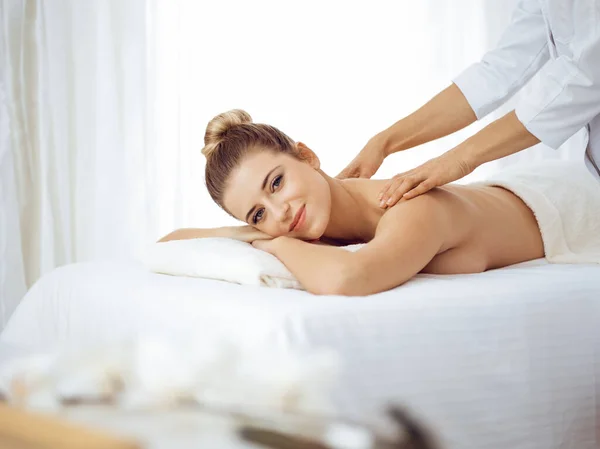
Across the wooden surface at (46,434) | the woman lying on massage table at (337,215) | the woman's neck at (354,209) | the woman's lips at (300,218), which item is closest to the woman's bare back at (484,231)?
the woman lying on massage table at (337,215)

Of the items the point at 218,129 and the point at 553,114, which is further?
the point at 218,129

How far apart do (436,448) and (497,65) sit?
1974mm

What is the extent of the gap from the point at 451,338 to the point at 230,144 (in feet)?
2.64

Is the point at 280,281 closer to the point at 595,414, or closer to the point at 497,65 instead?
the point at 595,414

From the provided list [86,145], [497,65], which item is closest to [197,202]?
[86,145]

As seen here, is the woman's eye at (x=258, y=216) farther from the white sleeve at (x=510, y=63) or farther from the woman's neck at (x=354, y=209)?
the white sleeve at (x=510, y=63)

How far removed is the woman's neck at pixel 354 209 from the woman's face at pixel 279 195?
0.07 metres

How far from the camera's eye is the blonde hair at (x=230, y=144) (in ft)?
5.92

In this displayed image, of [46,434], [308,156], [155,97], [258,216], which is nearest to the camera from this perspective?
[46,434]

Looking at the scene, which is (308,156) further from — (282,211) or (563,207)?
(563,207)

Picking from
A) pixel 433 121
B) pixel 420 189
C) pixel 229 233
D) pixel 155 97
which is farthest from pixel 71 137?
pixel 420 189

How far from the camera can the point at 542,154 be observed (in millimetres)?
3859

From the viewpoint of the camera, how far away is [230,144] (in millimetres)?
1816

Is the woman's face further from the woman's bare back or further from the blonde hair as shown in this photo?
the woman's bare back
